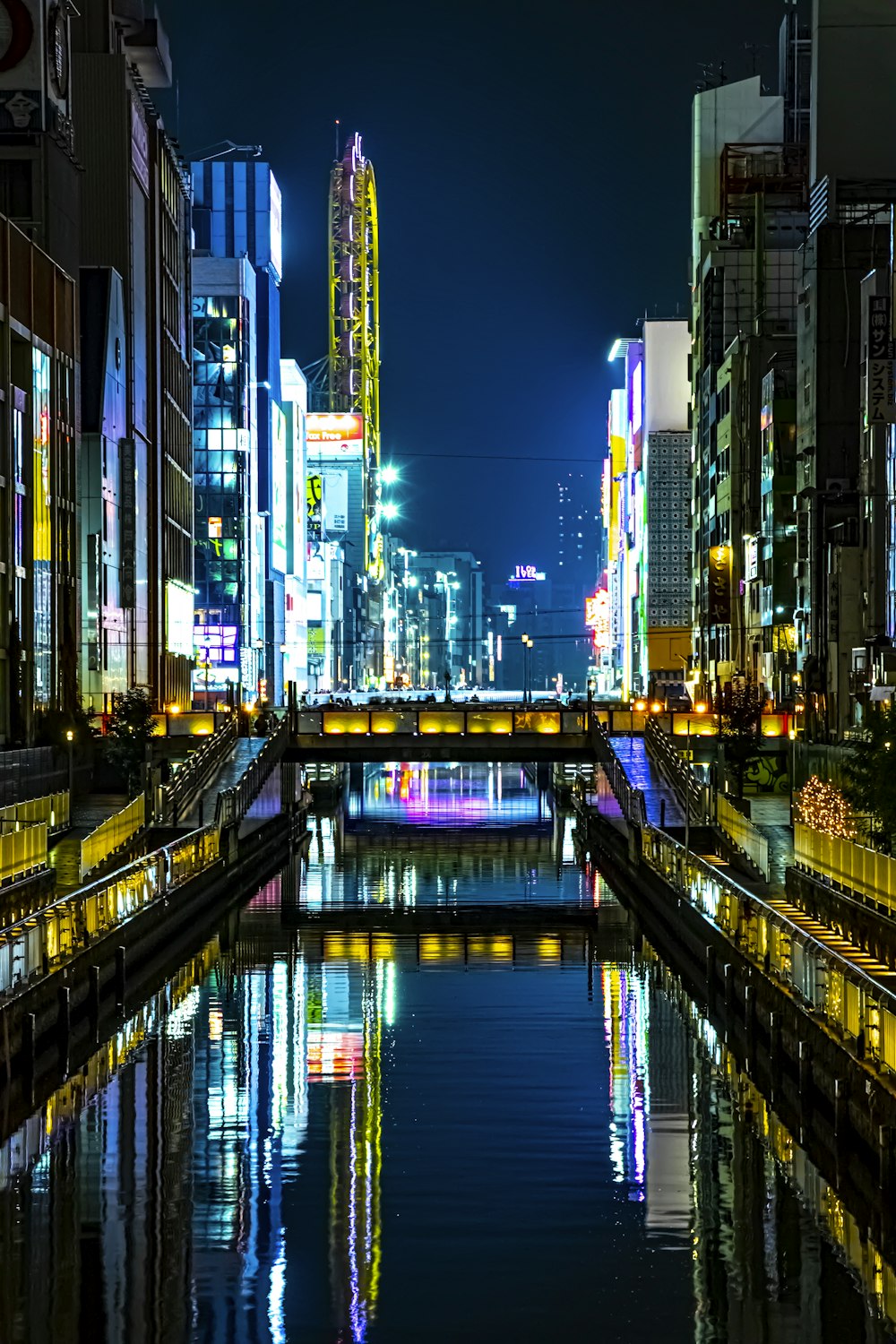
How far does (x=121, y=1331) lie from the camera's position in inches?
790

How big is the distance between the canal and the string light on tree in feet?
22.4

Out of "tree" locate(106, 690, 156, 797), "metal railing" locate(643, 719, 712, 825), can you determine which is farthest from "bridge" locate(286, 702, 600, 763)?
"tree" locate(106, 690, 156, 797)

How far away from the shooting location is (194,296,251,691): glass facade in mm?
175250

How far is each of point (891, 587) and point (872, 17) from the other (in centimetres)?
3804

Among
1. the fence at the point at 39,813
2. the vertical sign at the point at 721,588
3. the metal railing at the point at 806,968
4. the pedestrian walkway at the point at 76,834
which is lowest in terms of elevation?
the pedestrian walkway at the point at 76,834

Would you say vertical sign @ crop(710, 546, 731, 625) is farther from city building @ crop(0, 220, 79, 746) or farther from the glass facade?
city building @ crop(0, 220, 79, 746)

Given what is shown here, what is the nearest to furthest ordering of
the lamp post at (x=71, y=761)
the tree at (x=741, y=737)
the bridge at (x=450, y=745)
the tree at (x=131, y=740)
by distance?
the lamp post at (x=71, y=761) < the bridge at (x=450, y=745) < the tree at (x=741, y=737) < the tree at (x=131, y=740)

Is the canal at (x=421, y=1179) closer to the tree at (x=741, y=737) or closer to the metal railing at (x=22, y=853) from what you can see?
the metal railing at (x=22, y=853)

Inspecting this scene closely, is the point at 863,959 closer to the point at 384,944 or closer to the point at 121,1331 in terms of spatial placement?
the point at 121,1331

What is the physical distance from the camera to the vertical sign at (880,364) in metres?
86.4

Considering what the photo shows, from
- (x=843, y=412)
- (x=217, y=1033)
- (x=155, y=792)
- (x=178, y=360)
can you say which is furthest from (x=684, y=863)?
(x=178, y=360)

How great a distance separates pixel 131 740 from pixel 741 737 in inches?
931

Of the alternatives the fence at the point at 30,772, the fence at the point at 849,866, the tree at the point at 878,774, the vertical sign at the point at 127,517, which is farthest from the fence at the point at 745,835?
the vertical sign at the point at 127,517

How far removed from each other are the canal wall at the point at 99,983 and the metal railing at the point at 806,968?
10929mm
